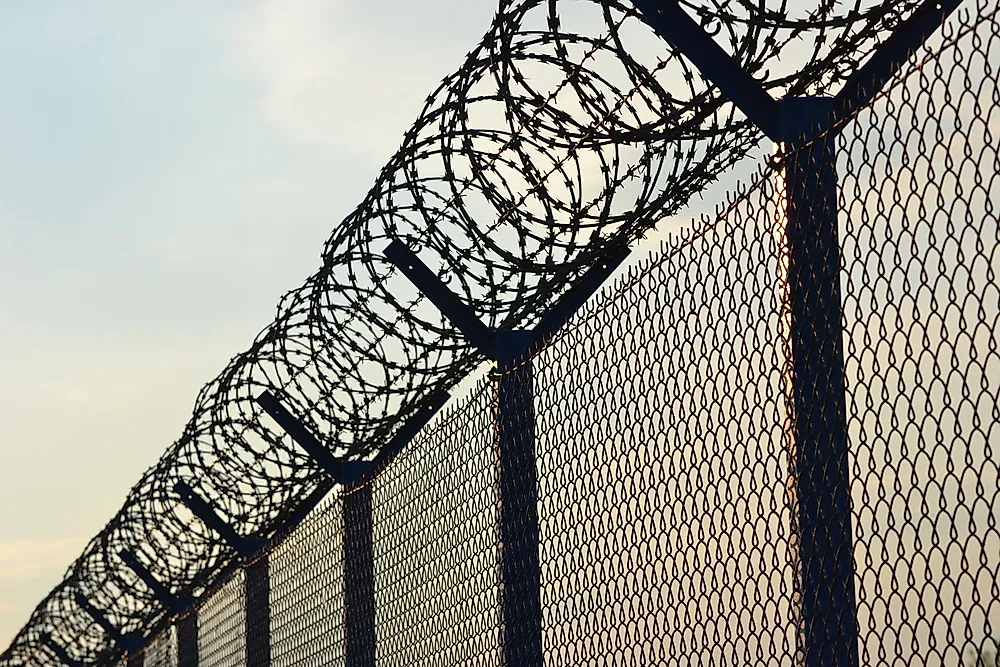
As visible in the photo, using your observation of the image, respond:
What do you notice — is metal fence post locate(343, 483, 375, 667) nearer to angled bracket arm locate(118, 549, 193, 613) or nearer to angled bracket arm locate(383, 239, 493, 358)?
angled bracket arm locate(383, 239, 493, 358)

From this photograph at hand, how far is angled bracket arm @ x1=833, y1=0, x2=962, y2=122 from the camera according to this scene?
2.49 metres

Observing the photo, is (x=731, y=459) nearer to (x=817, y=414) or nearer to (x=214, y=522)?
(x=817, y=414)

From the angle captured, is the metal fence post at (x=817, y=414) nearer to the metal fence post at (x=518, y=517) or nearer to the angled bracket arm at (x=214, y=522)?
the metal fence post at (x=518, y=517)

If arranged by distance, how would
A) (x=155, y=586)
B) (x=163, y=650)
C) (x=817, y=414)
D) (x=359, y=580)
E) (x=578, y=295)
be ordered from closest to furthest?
(x=817, y=414)
(x=578, y=295)
(x=359, y=580)
(x=155, y=586)
(x=163, y=650)

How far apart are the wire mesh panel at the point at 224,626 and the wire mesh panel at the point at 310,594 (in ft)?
2.50

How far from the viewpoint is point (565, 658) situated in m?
3.64

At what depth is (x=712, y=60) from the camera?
2.97 meters

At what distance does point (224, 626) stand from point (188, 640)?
1.72m

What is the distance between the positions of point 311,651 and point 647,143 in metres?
3.69

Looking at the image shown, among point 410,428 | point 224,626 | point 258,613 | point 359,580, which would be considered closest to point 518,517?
point 410,428

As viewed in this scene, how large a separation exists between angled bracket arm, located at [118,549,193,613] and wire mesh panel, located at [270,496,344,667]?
325 centimetres

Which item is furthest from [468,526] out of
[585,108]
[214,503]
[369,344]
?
[214,503]

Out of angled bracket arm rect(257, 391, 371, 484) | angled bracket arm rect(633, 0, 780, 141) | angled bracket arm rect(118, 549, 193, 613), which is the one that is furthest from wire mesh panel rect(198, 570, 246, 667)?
angled bracket arm rect(633, 0, 780, 141)

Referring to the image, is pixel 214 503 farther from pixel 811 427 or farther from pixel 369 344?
pixel 811 427
